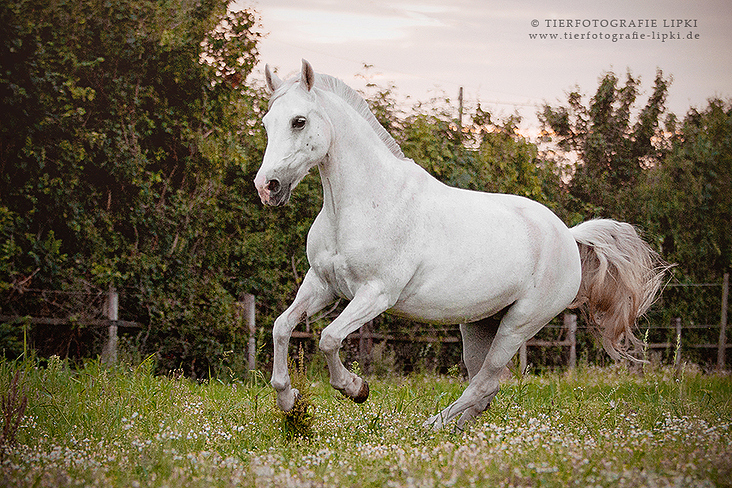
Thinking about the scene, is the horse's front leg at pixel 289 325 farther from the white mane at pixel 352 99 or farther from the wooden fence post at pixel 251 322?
the wooden fence post at pixel 251 322

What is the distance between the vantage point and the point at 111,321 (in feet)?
22.8

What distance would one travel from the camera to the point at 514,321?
4805mm

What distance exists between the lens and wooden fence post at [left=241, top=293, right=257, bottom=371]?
776 cm

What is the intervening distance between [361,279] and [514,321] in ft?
4.16

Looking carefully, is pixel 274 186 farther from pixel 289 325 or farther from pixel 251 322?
pixel 251 322

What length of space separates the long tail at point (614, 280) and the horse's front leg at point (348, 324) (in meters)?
2.01

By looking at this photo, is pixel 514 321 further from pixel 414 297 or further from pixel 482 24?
pixel 482 24

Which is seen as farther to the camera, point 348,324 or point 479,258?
point 479,258

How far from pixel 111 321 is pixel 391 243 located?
3.85m

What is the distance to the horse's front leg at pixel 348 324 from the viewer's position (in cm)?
396

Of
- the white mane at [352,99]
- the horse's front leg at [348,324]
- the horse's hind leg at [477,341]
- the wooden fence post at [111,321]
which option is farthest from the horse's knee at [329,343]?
the wooden fence post at [111,321]

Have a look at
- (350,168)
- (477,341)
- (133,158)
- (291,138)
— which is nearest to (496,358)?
(477,341)

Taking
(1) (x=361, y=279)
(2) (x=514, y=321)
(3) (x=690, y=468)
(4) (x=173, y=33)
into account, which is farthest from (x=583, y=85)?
(3) (x=690, y=468)

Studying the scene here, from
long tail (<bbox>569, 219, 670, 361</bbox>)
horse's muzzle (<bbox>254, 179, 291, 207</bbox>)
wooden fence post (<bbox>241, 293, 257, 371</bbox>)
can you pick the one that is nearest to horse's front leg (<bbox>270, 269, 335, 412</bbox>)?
horse's muzzle (<bbox>254, 179, 291, 207</bbox>)
